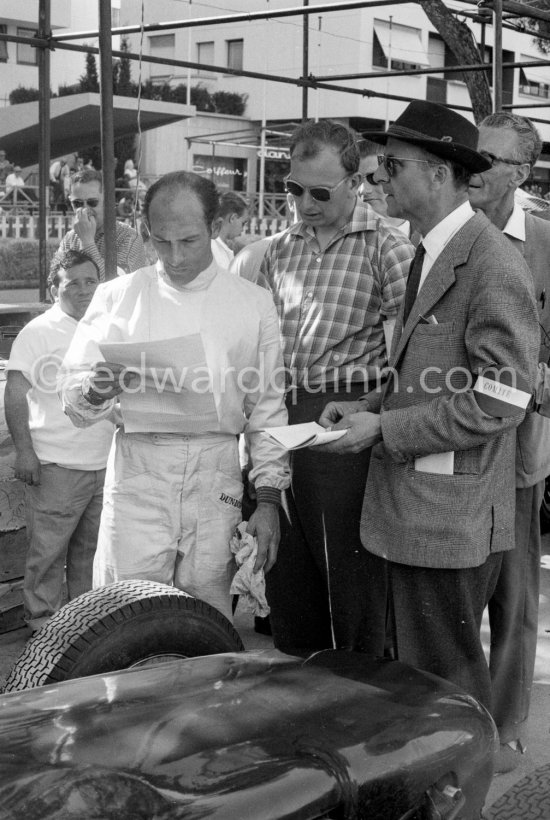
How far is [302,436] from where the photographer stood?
8.96ft

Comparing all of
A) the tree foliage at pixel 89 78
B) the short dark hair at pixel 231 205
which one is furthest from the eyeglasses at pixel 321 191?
the tree foliage at pixel 89 78

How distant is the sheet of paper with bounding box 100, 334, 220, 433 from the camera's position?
281 cm

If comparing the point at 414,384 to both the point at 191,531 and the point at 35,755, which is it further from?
the point at 35,755

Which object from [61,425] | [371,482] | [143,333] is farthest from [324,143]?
[61,425]

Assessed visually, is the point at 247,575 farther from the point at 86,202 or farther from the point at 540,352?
the point at 86,202

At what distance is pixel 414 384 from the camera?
279 centimetres

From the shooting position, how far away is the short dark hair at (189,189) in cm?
296

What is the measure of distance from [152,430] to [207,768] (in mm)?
1399

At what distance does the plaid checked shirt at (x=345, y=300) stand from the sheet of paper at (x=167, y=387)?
53cm

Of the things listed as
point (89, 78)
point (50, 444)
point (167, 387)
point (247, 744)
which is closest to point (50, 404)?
point (50, 444)

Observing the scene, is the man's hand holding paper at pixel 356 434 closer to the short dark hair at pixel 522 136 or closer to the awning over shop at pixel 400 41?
the short dark hair at pixel 522 136

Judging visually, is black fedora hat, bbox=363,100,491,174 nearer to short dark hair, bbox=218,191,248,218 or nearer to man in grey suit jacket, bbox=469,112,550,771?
man in grey suit jacket, bbox=469,112,550,771

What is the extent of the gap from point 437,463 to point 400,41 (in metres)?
36.1

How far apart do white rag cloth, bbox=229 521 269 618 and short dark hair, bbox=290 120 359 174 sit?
122 cm
